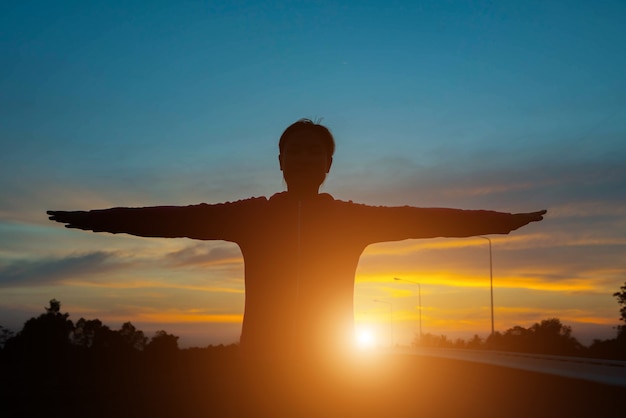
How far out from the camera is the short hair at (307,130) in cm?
318

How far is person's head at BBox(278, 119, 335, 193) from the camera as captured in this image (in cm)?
302

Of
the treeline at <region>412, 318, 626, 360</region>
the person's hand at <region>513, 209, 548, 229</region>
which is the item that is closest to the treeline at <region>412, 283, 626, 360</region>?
the treeline at <region>412, 318, 626, 360</region>

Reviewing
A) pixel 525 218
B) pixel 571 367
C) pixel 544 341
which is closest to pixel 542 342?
pixel 544 341

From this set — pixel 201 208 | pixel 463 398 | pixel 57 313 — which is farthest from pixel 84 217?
pixel 57 313

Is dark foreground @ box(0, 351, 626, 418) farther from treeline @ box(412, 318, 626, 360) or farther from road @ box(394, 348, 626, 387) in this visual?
treeline @ box(412, 318, 626, 360)

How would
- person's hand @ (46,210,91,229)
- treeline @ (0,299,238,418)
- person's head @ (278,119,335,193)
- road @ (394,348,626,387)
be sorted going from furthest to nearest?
road @ (394,348,626,387)
person's hand @ (46,210,91,229)
person's head @ (278,119,335,193)
treeline @ (0,299,238,418)

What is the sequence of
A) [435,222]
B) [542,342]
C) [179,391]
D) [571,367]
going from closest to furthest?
1. [179,391]
2. [435,222]
3. [571,367]
4. [542,342]

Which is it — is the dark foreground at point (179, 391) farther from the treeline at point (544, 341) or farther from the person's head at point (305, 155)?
the treeline at point (544, 341)

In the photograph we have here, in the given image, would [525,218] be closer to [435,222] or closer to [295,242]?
[435,222]

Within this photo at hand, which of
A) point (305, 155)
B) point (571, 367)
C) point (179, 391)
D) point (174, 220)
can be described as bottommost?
point (571, 367)

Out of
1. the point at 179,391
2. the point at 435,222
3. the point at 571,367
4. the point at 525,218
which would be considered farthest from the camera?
the point at 571,367

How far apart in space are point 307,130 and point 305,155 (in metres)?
0.16

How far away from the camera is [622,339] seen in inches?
3098

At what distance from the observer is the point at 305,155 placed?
3061 mm
